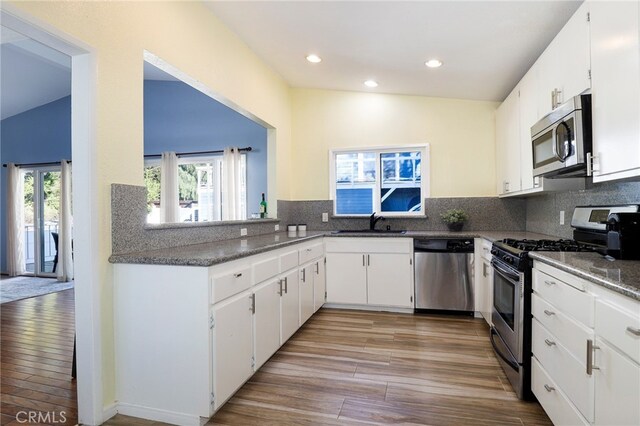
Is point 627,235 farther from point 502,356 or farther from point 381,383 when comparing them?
point 381,383

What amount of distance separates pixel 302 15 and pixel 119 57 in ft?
4.48

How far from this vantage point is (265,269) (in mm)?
2459

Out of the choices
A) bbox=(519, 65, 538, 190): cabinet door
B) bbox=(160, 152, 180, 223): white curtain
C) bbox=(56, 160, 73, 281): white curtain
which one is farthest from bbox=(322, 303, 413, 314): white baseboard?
bbox=(56, 160, 73, 281): white curtain

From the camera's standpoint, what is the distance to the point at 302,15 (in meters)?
2.68

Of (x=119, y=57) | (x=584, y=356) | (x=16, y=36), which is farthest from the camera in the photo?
(x=16, y=36)

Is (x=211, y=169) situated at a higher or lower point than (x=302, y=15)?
lower

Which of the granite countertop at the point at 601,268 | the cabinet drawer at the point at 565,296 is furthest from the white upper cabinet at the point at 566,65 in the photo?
the cabinet drawer at the point at 565,296

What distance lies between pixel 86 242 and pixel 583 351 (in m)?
2.35

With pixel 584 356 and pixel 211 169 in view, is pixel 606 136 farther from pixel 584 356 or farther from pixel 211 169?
pixel 211 169

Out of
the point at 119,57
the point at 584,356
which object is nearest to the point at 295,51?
the point at 119,57

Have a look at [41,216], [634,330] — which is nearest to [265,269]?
[634,330]

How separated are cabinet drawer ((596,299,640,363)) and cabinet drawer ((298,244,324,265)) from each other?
7.39ft

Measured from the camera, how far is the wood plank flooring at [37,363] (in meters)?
1.98

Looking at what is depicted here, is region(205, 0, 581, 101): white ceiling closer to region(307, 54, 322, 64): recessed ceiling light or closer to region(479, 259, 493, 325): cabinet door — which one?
region(307, 54, 322, 64): recessed ceiling light
